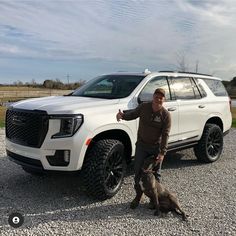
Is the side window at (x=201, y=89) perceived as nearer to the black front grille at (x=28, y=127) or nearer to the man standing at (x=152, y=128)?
the man standing at (x=152, y=128)

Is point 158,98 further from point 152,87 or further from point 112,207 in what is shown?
point 112,207

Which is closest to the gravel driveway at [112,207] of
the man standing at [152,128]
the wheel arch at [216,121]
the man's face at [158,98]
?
the man standing at [152,128]

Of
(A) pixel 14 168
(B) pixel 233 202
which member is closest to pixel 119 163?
(B) pixel 233 202

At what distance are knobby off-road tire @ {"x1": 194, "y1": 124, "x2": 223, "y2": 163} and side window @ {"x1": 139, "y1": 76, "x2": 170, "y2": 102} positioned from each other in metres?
1.44

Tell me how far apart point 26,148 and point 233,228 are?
9.41ft

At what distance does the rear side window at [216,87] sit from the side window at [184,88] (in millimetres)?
599

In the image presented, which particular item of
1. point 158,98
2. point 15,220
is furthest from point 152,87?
point 15,220

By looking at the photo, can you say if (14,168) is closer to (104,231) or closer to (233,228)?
(104,231)

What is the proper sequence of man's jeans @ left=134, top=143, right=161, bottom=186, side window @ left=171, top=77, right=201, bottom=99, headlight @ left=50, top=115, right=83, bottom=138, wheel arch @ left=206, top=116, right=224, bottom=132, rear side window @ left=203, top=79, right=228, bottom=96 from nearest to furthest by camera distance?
headlight @ left=50, top=115, right=83, bottom=138 → man's jeans @ left=134, top=143, right=161, bottom=186 → side window @ left=171, top=77, right=201, bottom=99 → wheel arch @ left=206, top=116, right=224, bottom=132 → rear side window @ left=203, top=79, right=228, bottom=96

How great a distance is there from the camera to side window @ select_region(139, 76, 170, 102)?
18.7 ft

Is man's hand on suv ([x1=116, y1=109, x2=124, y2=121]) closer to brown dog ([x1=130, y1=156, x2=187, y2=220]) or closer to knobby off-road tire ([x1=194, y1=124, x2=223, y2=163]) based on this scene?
brown dog ([x1=130, y1=156, x2=187, y2=220])

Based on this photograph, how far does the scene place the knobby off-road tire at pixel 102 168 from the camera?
4754 millimetres

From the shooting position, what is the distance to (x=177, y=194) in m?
5.38

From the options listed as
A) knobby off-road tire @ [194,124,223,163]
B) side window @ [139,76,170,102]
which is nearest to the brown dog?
side window @ [139,76,170,102]
